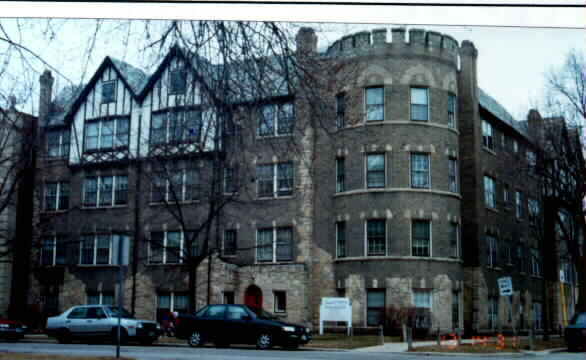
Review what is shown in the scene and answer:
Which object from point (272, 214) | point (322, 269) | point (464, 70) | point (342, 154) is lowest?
point (322, 269)

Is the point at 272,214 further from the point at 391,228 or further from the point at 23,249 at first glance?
the point at 23,249

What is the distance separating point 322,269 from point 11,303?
6685mm

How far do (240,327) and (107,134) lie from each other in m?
4.42

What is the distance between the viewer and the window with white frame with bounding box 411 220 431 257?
1790 cm

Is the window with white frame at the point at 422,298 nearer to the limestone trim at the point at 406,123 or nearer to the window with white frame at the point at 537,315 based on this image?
the window with white frame at the point at 537,315

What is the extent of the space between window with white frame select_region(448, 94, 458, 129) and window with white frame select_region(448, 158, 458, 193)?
1.04 metres

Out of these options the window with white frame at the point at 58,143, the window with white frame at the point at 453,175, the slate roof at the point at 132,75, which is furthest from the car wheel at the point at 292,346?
the window with white frame at the point at 453,175

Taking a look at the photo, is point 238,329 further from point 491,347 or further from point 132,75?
point 132,75

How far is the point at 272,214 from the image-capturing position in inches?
619

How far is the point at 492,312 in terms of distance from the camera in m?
19.3

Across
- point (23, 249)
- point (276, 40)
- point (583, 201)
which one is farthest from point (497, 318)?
point (276, 40)

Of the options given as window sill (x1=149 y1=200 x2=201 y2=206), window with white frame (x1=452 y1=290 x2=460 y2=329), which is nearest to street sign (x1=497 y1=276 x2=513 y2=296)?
window with white frame (x1=452 y1=290 x2=460 y2=329)

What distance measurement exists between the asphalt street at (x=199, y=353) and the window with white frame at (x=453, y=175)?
20.5 ft

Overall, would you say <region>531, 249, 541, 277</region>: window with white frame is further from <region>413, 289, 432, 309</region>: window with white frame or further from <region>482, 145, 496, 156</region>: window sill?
<region>482, 145, 496, 156</region>: window sill
